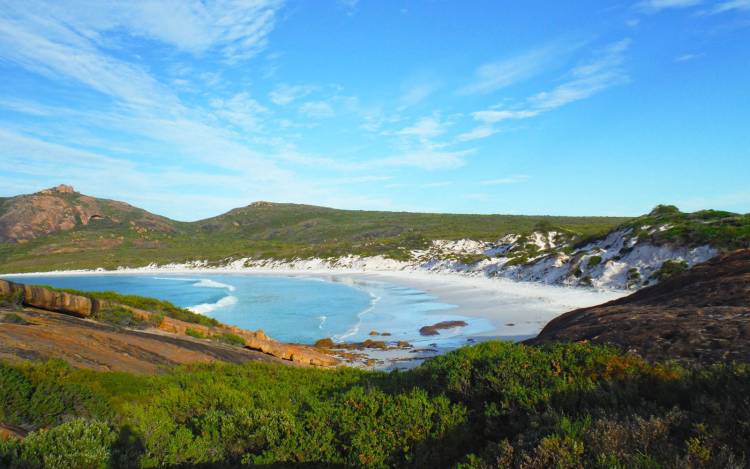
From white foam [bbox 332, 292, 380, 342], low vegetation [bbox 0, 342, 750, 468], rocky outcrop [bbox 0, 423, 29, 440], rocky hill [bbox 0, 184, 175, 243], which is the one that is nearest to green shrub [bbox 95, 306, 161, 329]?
low vegetation [bbox 0, 342, 750, 468]

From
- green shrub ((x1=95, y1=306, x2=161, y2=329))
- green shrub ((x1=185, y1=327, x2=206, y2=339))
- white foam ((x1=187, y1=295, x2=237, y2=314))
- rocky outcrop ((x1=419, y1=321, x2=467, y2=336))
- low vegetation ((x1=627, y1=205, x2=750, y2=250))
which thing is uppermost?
low vegetation ((x1=627, y1=205, x2=750, y2=250))

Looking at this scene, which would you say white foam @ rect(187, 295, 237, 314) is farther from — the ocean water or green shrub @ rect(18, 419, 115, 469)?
green shrub @ rect(18, 419, 115, 469)

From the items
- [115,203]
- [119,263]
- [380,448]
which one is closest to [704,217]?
[380,448]

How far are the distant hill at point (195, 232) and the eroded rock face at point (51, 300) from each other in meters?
65.0

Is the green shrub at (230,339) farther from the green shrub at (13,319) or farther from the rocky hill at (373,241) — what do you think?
the rocky hill at (373,241)

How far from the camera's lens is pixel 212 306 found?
38375mm

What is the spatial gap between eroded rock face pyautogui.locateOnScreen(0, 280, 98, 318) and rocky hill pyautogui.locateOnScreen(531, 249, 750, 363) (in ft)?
47.1

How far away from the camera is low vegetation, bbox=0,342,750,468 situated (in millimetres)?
3414

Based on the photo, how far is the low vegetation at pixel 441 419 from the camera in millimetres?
3414

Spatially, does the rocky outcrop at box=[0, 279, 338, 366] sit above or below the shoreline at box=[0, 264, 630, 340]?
above

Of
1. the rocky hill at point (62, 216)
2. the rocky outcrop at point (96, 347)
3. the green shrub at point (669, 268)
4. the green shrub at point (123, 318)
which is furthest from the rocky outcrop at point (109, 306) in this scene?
the rocky hill at point (62, 216)

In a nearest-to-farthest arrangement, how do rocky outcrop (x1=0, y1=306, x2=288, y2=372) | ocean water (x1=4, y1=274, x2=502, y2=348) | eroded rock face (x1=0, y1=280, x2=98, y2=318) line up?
rocky outcrop (x1=0, y1=306, x2=288, y2=372) → eroded rock face (x1=0, y1=280, x2=98, y2=318) → ocean water (x1=4, y1=274, x2=502, y2=348)

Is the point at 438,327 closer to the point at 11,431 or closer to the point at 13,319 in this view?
the point at 13,319

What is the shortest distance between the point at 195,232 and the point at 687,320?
603 feet
